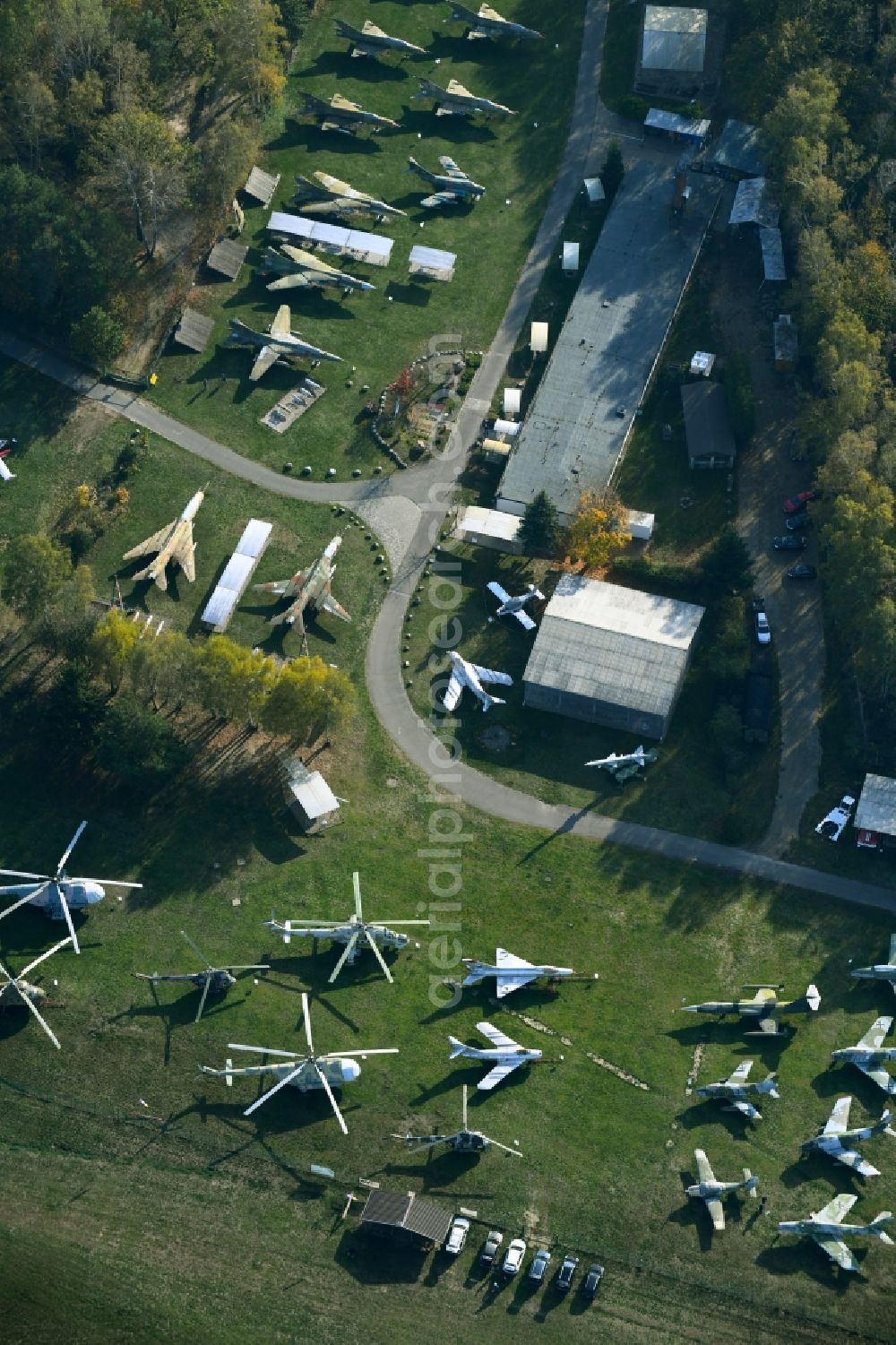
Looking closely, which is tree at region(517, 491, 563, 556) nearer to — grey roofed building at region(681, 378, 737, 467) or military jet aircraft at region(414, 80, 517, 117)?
grey roofed building at region(681, 378, 737, 467)

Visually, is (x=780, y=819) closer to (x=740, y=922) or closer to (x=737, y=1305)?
(x=740, y=922)

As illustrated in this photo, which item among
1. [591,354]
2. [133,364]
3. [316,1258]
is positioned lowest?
[316,1258]

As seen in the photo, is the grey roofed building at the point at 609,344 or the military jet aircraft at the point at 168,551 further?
the grey roofed building at the point at 609,344

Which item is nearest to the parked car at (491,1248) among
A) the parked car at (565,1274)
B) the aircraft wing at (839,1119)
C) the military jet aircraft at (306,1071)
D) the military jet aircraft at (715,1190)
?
the parked car at (565,1274)

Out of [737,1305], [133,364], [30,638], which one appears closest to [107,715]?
[30,638]

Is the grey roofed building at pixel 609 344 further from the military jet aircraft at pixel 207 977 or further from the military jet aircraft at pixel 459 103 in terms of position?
the military jet aircraft at pixel 207 977

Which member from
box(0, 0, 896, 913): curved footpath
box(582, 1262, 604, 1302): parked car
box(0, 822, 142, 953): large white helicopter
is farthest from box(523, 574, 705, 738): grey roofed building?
box(582, 1262, 604, 1302): parked car
